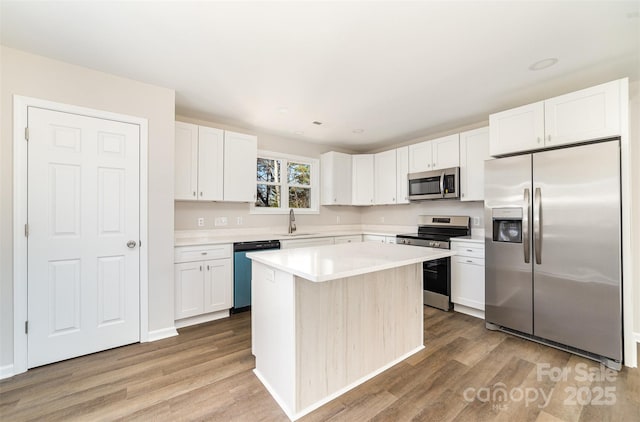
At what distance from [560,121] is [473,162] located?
106 centimetres

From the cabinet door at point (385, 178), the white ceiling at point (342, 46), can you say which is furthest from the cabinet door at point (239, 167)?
the cabinet door at point (385, 178)

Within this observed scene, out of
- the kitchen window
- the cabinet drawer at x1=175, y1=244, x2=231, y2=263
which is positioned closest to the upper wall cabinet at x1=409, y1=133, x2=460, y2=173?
the kitchen window

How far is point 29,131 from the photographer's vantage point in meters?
2.12

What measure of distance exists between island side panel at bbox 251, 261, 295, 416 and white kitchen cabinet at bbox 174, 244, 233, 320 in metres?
1.16

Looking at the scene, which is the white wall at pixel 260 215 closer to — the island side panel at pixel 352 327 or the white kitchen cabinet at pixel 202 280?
the white kitchen cabinet at pixel 202 280

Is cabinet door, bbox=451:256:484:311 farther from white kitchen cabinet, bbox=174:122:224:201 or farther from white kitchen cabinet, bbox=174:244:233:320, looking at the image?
white kitchen cabinet, bbox=174:122:224:201

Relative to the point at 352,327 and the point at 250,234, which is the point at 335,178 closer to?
the point at 250,234

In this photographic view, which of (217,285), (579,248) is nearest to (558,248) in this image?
(579,248)

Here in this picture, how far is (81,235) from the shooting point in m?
2.31

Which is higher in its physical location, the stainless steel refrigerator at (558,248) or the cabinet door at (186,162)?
the cabinet door at (186,162)

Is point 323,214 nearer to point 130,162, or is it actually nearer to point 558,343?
point 130,162

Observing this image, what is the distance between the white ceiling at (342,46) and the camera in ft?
5.44

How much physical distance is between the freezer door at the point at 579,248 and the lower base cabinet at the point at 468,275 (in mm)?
640

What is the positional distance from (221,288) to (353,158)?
3.10 meters
